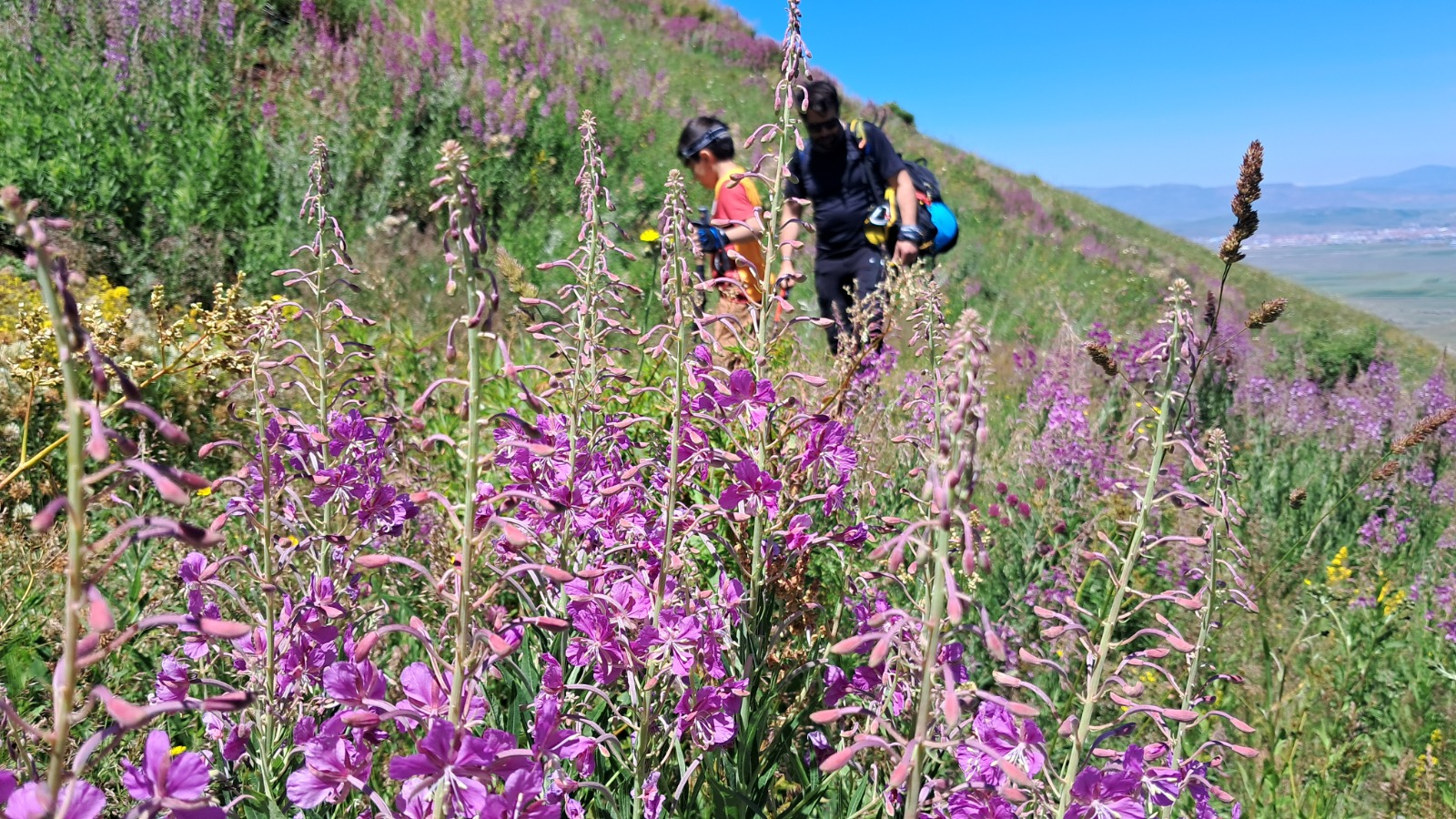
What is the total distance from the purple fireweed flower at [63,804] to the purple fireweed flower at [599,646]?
747 mm

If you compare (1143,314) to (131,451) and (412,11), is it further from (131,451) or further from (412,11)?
(131,451)

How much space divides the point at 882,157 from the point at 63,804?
5.61 m

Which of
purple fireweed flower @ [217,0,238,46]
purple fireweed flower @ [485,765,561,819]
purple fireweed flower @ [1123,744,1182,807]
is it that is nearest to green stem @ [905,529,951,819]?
purple fireweed flower @ [1123,744,1182,807]

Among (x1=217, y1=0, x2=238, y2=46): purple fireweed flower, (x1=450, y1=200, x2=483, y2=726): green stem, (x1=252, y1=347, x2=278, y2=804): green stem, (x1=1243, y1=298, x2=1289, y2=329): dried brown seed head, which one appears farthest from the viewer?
A: (x1=217, y1=0, x2=238, y2=46): purple fireweed flower

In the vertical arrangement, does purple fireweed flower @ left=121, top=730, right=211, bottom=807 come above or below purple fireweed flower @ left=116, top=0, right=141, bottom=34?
below

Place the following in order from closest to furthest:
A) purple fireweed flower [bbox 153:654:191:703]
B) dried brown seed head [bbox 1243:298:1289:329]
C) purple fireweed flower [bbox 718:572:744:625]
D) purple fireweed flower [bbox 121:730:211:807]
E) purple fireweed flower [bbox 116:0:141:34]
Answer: purple fireweed flower [bbox 121:730:211:807] < purple fireweed flower [bbox 153:654:191:703] < purple fireweed flower [bbox 718:572:744:625] < dried brown seed head [bbox 1243:298:1289:329] < purple fireweed flower [bbox 116:0:141:34]

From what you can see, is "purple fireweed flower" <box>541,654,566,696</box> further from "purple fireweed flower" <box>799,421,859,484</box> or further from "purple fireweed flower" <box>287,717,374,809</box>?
"purple fireweed flower" <box>799,421,859,484</box>

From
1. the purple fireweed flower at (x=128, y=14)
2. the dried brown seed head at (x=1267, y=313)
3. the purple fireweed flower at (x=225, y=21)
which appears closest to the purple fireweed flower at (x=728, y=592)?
the dried brown seed head at (x=1267, y=313)

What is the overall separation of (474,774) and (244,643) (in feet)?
2.79

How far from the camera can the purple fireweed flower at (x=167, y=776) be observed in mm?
951

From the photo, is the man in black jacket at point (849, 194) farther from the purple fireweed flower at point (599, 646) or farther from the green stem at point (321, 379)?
the purple fireweed flower at point (599, 646)

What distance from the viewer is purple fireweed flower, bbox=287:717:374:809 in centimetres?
117

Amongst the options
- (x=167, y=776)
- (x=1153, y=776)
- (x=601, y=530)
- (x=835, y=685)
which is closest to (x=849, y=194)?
(x=601, y=530)

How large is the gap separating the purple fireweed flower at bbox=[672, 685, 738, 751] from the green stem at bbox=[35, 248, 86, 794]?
0.96 meters
